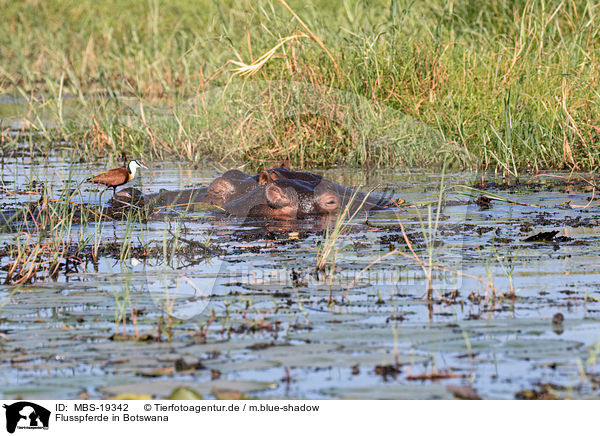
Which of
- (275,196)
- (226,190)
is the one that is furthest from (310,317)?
(226,190)

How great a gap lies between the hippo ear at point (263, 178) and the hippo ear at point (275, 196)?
0.92 feet

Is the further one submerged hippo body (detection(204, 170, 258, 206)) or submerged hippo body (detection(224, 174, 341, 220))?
submerged hippo body (detection(204, 170, 258, 206))

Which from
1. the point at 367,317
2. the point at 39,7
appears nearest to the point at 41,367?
the point at 367,317

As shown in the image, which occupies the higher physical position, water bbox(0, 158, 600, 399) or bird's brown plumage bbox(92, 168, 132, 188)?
bird's brown plumage bbox(92, 168, 132, 188)

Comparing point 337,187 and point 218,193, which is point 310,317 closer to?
point 337,187

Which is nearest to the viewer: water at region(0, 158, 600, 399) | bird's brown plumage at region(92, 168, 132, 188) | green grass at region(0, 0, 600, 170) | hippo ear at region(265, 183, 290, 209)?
water at region(0, 158, 600, 399)
